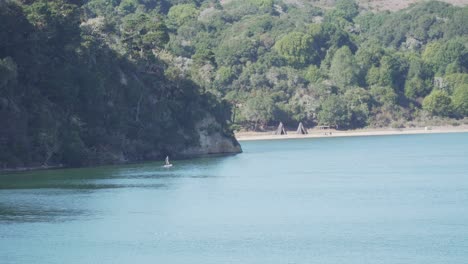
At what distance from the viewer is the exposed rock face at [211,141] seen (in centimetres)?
10088

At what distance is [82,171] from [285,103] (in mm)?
73395

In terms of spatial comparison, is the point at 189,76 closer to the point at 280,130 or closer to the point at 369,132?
the point at 280,130

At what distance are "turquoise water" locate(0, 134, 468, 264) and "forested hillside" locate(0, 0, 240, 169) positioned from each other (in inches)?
122

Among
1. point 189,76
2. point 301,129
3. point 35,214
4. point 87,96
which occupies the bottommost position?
point 35,214

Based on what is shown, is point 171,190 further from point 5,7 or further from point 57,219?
point 5,7

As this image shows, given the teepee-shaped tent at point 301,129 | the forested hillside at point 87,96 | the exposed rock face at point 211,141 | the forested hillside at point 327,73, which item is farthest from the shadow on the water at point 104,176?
the teepee-shaped tent at point 301,129

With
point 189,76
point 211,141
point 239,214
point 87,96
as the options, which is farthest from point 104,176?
point 189,76

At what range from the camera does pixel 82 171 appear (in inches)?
3115

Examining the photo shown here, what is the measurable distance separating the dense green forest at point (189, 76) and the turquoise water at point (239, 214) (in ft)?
14.4

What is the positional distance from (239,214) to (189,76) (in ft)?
161

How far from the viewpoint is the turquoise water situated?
43875mm

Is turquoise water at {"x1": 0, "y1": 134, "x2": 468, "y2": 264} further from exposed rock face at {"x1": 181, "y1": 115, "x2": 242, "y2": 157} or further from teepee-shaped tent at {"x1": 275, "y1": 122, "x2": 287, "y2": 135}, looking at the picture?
teepee-shaped tent at {"x1": 275, "y1": 122, "x2": 287, "y2": 135}

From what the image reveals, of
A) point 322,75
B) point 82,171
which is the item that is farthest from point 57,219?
point 322,75

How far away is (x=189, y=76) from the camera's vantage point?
103 metres
